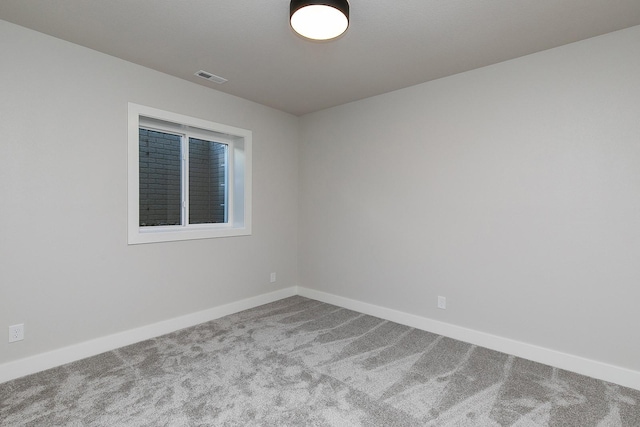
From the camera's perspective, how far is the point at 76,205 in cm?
257

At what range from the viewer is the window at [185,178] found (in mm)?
2986

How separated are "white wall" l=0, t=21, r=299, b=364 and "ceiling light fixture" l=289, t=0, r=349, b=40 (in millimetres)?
1816

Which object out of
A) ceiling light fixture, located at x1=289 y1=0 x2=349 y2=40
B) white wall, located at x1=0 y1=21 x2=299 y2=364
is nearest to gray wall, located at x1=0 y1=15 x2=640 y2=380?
white wall, located at x1=0 y1=21 x2=299 y2=364

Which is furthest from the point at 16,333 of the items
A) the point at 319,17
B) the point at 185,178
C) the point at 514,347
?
the point at 514,347

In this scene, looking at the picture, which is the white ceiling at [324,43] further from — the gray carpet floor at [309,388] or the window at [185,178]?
the gray carpet floor at [309,388]

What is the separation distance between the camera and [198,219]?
3.67m

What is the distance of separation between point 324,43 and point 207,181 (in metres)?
2.12

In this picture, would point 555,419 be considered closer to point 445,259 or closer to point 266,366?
point 445,259

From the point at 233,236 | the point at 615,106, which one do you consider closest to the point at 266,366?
the point at 233,236

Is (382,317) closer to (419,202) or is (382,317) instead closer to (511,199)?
(419,202)

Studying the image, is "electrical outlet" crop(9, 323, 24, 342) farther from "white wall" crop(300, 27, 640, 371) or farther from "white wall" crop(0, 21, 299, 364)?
"white wall" crop(300, 27, 640, 371)

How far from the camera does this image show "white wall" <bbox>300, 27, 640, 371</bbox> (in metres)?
2.31

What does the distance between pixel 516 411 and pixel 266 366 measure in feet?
5.61

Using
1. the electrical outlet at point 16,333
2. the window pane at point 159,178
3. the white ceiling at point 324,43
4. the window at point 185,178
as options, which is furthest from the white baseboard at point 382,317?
the white ceiling at point 324,43
